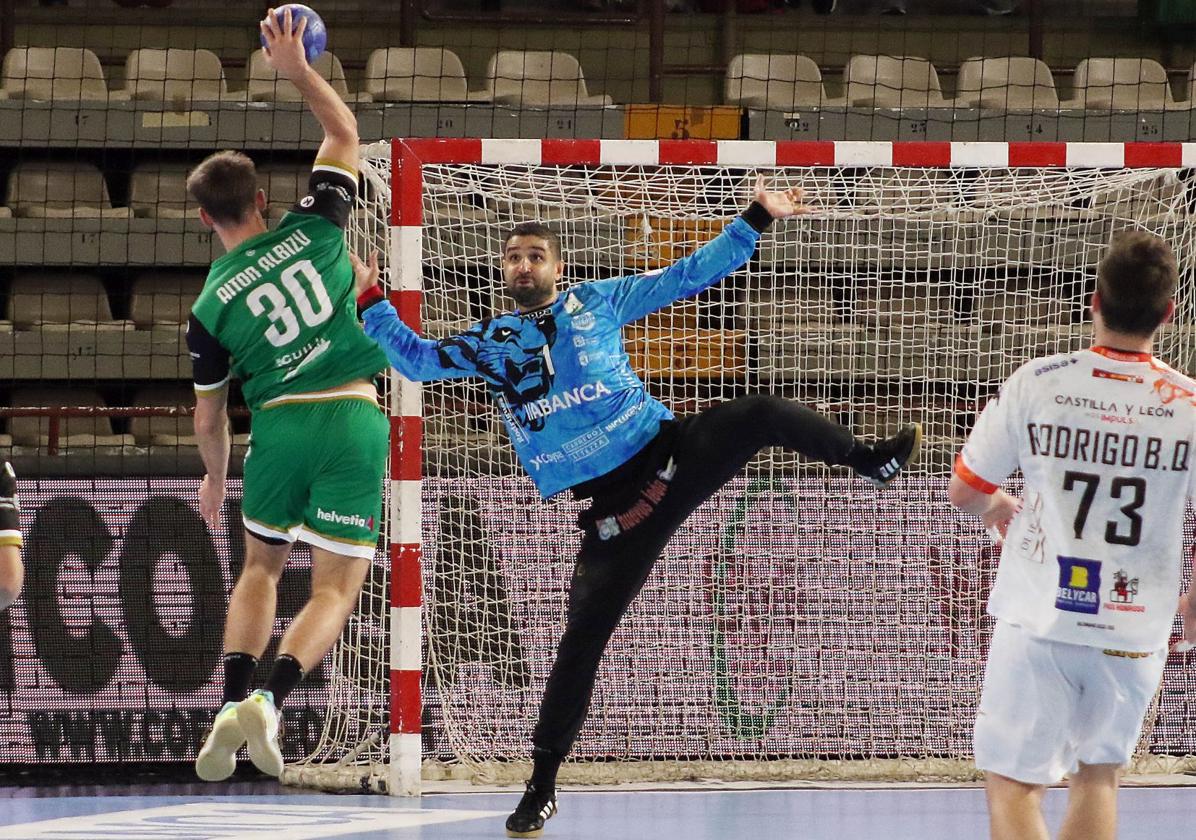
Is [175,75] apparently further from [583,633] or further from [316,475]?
[583,633]

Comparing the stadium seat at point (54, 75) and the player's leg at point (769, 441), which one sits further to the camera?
the stadium seat at point (54, 75)

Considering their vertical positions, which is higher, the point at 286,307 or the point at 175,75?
the point at 175,75

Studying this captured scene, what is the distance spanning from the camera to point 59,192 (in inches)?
514

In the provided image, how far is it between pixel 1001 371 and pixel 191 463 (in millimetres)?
5239

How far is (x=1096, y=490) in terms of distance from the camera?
14.0ft

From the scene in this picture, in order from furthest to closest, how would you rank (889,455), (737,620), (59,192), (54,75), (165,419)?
(54,75) < (59,192) < (165,419) < (737,620) < (889,455)

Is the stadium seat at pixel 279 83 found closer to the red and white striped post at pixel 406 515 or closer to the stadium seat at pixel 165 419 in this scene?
the stadium seat at pixel 165 419

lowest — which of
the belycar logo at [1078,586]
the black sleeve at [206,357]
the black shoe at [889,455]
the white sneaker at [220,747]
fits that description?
the white sneaker at [220,747]

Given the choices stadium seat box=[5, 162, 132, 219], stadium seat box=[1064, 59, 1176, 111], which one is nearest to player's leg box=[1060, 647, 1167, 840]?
stadium seat box=[1064, 59, 1176, 111]

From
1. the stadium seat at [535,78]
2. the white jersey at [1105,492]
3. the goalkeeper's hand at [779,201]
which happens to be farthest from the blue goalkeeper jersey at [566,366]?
the stadium seat at [535,78]

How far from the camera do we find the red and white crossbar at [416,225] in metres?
7.55

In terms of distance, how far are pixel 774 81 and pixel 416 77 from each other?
2907 mm

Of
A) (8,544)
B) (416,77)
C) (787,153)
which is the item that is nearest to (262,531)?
(8,544)

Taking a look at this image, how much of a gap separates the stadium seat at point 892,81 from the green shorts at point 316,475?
7.79 metres
